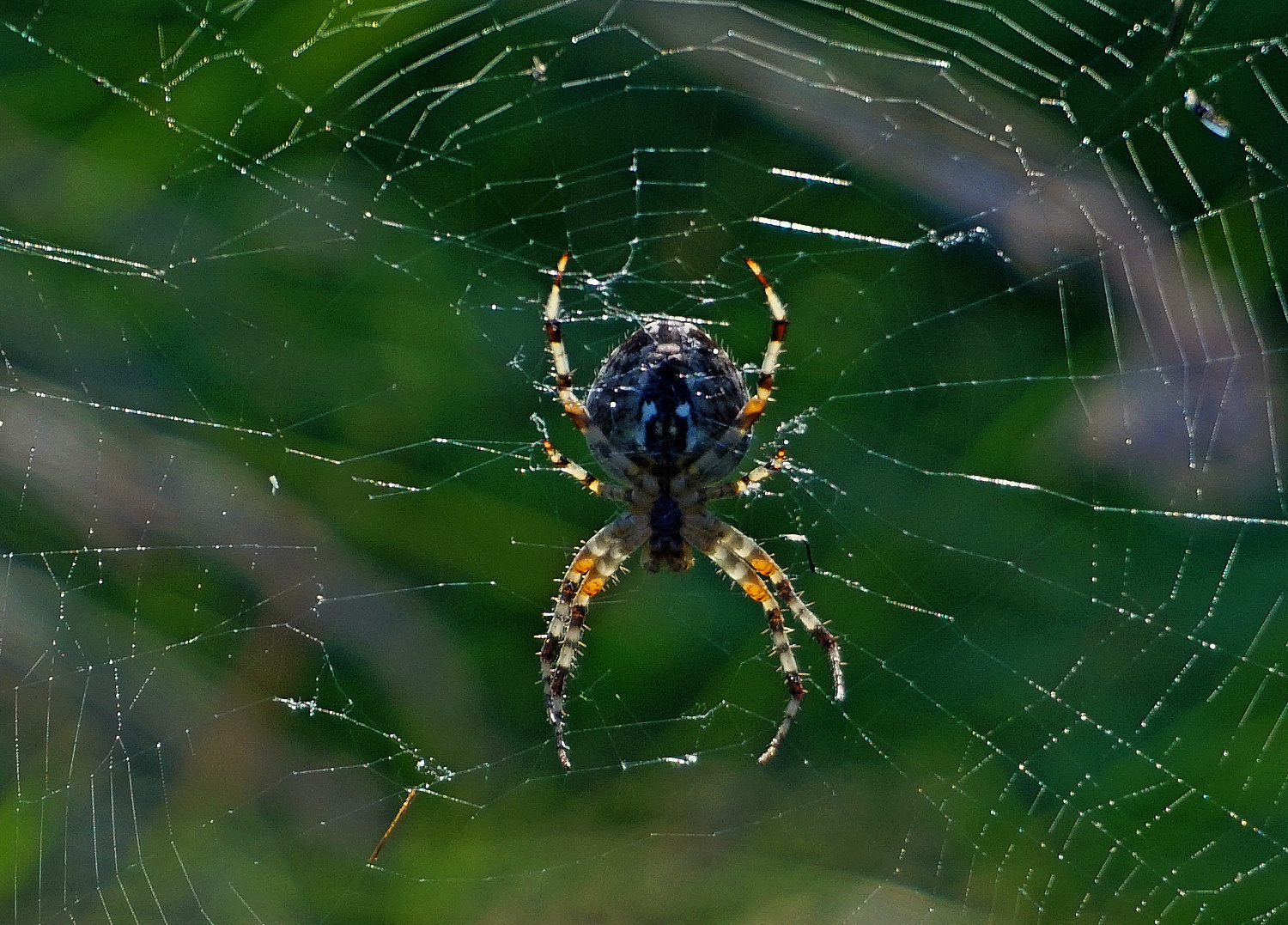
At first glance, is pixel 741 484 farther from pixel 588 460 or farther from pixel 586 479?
pixel 588 460

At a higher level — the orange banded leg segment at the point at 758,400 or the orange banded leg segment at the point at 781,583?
the orange banded leg segment at the point at 758,400

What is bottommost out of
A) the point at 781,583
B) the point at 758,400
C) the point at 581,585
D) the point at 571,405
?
the point at 581,585

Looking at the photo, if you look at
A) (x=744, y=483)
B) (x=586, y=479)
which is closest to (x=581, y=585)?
(x=586, y=479)

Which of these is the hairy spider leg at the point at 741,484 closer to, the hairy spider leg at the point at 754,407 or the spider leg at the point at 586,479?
the hairy spider leg at the point at 754,407

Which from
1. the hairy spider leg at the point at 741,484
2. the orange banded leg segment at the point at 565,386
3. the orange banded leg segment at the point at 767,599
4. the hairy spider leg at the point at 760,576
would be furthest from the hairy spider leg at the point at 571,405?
the orange banded leg segment at the point at 767,599

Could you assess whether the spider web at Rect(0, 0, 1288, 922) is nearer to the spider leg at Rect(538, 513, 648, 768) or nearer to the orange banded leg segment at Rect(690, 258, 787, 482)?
the spider leg at Rect(538, 513, 648, 768)

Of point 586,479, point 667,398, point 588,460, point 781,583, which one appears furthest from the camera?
point 588,460

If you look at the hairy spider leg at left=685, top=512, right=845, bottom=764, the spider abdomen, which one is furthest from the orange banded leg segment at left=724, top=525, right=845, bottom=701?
the spider abdomen
